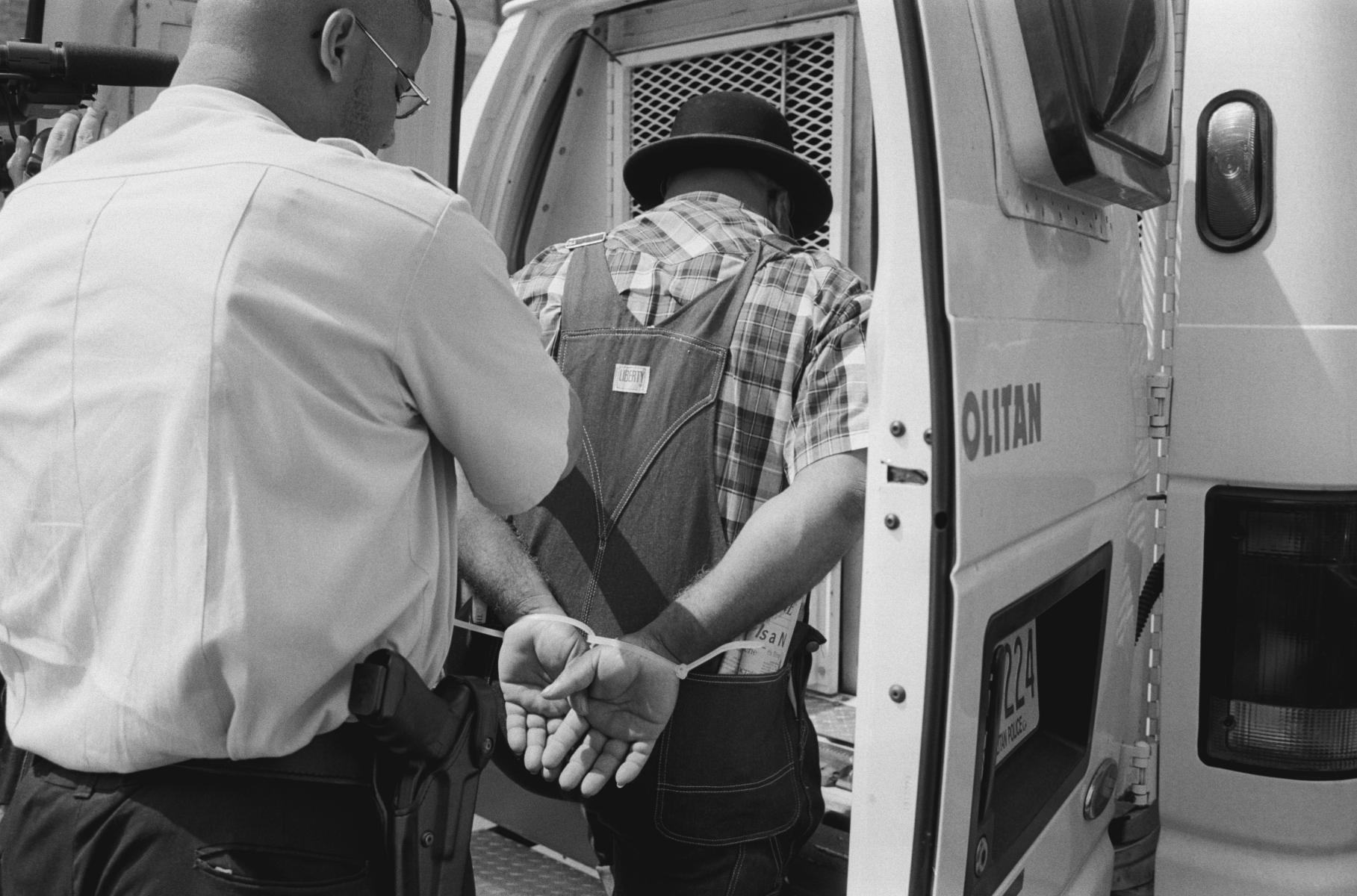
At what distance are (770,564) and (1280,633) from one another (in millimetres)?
723

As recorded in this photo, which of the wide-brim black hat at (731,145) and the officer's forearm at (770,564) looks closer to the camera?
the officer's forearm at (770,564)

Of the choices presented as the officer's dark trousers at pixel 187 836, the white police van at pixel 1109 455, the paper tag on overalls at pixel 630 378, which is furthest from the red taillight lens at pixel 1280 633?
the officer's dark trousers at pixel 187 836

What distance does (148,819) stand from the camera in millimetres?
1292

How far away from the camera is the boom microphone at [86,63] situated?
200 centimetres

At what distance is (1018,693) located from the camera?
65.3 inches

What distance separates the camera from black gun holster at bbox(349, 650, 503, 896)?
133 centimetres

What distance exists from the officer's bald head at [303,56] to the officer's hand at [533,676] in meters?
0.79

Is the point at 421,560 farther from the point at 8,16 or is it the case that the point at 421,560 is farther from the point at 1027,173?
the point at 8,16

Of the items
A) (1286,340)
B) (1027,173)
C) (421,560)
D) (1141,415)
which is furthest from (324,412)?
(1286,340)

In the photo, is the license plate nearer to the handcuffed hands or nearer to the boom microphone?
the handcuffed hands

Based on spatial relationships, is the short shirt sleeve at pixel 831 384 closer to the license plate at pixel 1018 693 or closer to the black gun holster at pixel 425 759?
the license plate at pixel 1018 693

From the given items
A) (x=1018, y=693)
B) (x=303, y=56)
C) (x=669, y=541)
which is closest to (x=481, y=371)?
(x=303, y=56)

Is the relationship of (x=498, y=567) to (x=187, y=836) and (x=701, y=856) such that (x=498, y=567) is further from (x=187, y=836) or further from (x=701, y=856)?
(x=187, y=836)

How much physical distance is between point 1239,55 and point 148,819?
1723mm
